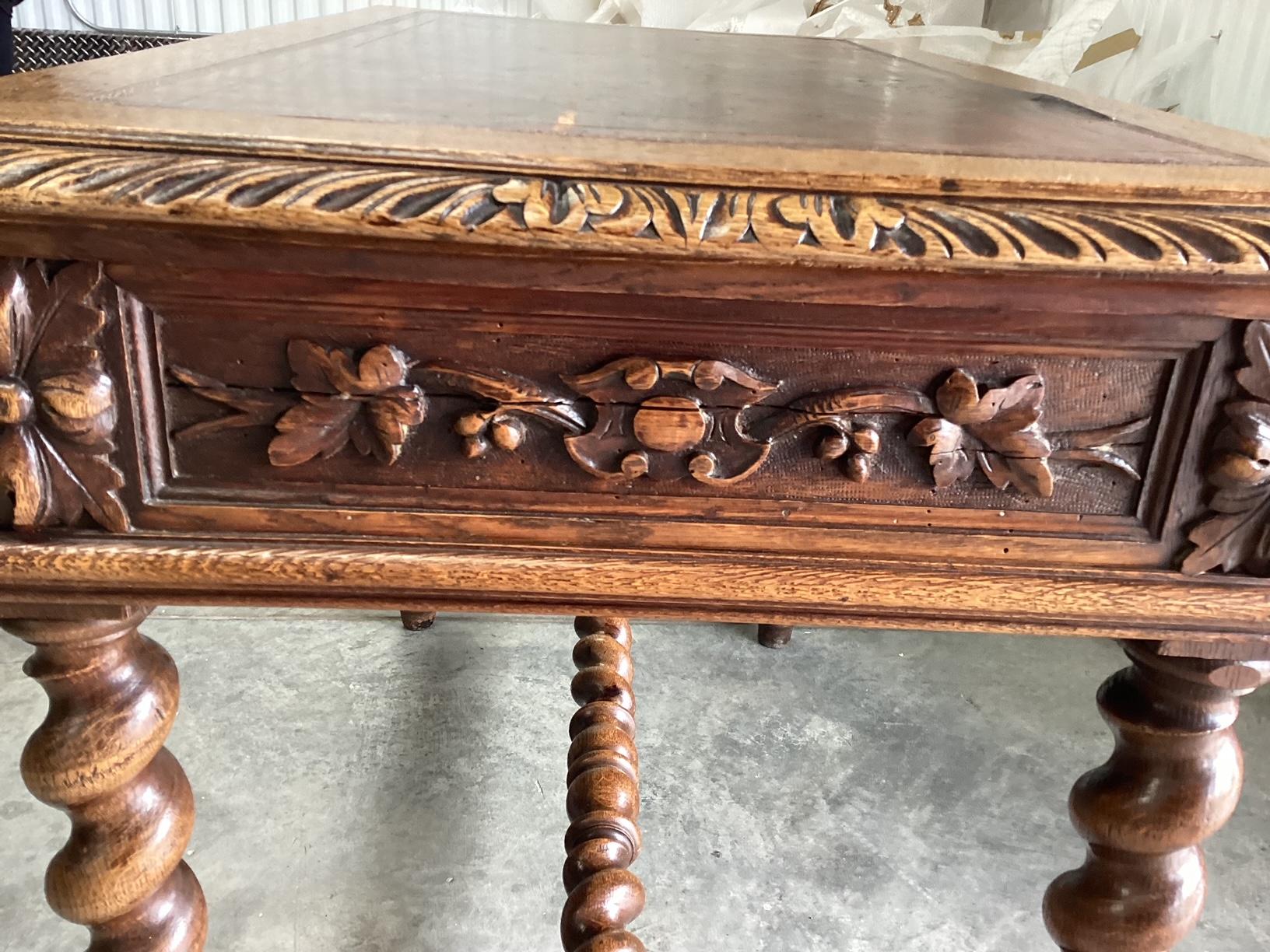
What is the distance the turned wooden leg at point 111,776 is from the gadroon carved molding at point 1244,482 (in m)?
0.49

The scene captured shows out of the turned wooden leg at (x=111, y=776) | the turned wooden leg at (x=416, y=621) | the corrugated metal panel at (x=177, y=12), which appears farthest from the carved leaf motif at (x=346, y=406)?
the corrugated metal panel at (x=177, y=12)

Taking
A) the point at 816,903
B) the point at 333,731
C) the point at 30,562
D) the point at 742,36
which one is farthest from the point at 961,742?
the point at 30,562

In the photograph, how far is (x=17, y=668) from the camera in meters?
1.09

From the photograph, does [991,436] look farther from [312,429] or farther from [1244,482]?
[312,429]

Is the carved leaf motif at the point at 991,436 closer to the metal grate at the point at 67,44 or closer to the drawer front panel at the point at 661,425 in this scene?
the drawer front panel at the point at 661,425

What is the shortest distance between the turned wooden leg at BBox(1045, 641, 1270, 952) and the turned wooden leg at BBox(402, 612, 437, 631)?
75 centimetres

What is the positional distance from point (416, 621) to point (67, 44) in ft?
2.75

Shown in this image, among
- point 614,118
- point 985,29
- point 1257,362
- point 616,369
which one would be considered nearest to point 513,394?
point 616,369

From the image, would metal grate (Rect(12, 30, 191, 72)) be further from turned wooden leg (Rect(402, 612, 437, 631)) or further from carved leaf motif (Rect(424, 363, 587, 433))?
carved leaf motif (Rect(424, 363, 587, 433))

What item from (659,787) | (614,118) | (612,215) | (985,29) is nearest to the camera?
(612,215)

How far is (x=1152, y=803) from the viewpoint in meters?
0.53

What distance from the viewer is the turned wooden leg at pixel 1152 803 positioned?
519 millimetres

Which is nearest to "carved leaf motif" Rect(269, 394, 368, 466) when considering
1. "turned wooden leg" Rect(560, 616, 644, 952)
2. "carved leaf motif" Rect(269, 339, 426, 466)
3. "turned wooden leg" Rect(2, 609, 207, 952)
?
"carved leaf motif" Rect(269, 339, 426, 466)

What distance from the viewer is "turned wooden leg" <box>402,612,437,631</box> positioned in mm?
1142
